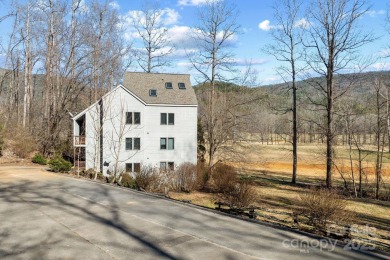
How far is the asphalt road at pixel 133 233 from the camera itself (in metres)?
8.78

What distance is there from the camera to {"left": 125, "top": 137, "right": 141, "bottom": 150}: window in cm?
2905

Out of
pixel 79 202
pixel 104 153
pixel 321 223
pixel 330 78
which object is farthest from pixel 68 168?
pixel 330 78

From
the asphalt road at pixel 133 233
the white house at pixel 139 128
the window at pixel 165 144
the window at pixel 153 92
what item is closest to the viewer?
the asphalt road at pixel 133 233

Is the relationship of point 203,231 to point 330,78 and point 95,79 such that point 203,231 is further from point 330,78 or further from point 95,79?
point 95,79

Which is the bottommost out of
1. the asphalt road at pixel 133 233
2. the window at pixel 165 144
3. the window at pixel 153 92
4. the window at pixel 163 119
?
the asphalt road at pixel 133 233

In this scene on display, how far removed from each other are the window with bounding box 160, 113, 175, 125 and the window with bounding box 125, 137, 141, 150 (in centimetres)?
289

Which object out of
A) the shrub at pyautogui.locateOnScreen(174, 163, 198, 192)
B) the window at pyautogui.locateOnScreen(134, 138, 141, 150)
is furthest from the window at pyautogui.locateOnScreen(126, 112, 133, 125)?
the shrub at pyautogui.locateOnScreen(174, 163, 198, 192)

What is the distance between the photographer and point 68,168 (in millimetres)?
25047

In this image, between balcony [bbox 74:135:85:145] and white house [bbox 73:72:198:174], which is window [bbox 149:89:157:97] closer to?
white house [bbox 73:72:198:174]

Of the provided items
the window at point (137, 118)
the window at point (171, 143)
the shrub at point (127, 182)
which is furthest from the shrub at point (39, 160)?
the window at point (171, 143)

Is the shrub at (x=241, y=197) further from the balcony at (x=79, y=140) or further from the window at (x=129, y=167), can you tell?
the balcony at (x=79, y=140)

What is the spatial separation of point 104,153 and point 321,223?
21.7m

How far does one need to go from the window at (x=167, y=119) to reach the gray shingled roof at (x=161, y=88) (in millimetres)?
1152

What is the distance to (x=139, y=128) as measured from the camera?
96.0ft
